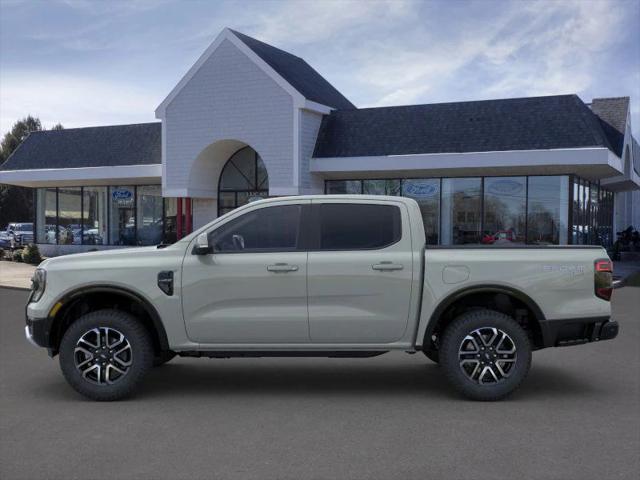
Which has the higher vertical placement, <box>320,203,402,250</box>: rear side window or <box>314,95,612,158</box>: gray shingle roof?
<box>314,95,612,158</box>: gray shingle roof

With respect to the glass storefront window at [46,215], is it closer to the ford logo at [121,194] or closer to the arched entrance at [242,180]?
the ford logo at [121,194]

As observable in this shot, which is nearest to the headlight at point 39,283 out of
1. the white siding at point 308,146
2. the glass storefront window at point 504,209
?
the white siding at point 308,146

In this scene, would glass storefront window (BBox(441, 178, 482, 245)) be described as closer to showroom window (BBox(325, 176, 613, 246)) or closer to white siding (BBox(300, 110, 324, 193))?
showroom window (BBox(325, 176, 613, 246))

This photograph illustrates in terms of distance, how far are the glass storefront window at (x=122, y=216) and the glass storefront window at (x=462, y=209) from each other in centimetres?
1332

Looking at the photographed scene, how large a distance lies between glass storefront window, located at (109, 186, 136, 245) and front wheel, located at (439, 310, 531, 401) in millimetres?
25059

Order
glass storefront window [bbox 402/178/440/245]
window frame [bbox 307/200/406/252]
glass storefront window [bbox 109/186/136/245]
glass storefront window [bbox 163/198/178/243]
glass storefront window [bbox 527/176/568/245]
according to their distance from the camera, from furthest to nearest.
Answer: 1. glass storefront window [bbox 109/186/136/245]
2. glass storefront window [bbox 163/198/178/243]
3. glass storefront window [bbox 402/178/440/245]
4. glass storefront window [bbox 527/176/568/245]
5. window frame [bbox 307/200/406/252]

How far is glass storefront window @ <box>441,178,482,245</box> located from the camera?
24.4 meters

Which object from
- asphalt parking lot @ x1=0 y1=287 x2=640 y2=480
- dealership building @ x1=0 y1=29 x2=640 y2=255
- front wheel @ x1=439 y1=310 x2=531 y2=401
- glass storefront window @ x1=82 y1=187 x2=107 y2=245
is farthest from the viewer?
glass storefront window @ x1=82 y1=187 x2=107 y2=245

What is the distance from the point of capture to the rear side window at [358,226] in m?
6.93

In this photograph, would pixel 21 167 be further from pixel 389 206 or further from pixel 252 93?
pixel 389 206

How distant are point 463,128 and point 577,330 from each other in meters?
17.1

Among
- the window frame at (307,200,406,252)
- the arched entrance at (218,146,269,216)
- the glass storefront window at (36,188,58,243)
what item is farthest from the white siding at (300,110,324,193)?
the window frame at (307,200,406,252)

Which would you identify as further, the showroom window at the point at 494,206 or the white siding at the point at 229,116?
the white siding at the point at 229,116

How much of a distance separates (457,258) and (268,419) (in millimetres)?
2346
